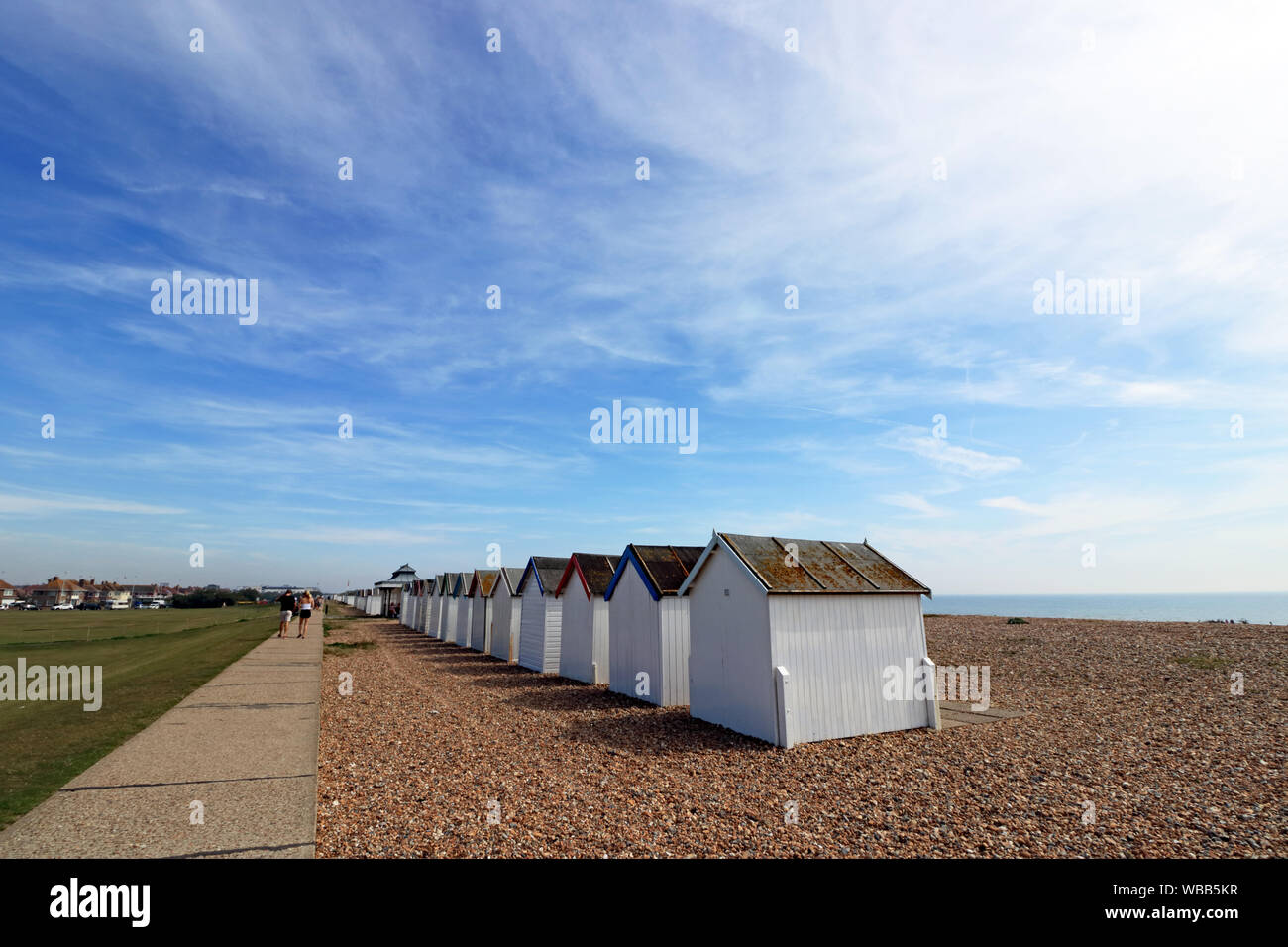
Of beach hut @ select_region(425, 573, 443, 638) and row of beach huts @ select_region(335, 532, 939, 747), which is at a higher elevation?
row of beach huts @ select_region(335, 532, 939, 747)

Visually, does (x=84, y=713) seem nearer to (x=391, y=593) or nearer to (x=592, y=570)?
(x=592, y=570)

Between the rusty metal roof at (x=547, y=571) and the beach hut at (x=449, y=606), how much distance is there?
13.2 metres

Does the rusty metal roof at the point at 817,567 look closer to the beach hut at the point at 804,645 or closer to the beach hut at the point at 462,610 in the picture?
the beach hut at the point at 804,645

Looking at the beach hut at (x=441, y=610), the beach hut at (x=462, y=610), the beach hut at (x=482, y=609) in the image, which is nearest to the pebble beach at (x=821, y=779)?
the beach hut at (x=482, y=609)

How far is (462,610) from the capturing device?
3597cm

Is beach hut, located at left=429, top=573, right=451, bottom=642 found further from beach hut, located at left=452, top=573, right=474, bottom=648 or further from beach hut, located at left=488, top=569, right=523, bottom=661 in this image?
beach hut, located at left=488, top=569, right=523, bottom=661

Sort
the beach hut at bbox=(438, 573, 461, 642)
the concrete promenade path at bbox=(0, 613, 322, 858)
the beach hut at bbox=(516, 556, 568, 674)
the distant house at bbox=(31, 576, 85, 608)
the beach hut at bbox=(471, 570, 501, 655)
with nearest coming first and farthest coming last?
the concrete promenade path at bbox=(0, 613, 322, 858), the beach hut at bbox=(516, 556, 568, 674), the beach hut at bbox=(471, 570, 501, 655), the beach hut at bbox=(438, 573, 461, 642), the distant house at bbox=(31, 576, 85, 608)

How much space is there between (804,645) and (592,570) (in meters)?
10.7

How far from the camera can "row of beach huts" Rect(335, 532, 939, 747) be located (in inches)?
480

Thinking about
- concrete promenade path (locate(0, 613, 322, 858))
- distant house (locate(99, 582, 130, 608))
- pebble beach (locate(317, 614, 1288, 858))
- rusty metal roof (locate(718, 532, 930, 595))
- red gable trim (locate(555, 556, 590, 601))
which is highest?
rusty metal roof (locate(718, 532, 930, 595))

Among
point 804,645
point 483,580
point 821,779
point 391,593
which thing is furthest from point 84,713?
point 391,593

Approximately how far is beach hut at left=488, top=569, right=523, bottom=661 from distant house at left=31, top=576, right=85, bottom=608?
161 meters

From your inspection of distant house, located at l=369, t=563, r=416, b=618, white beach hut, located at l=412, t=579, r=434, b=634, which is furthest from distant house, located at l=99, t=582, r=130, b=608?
white beach hut, located at l=412, t=579, r=434, b=634

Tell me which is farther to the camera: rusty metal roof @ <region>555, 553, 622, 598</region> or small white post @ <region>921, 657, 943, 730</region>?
A: rusty metal roof @ <region>555, 553, 622, 598</region>
